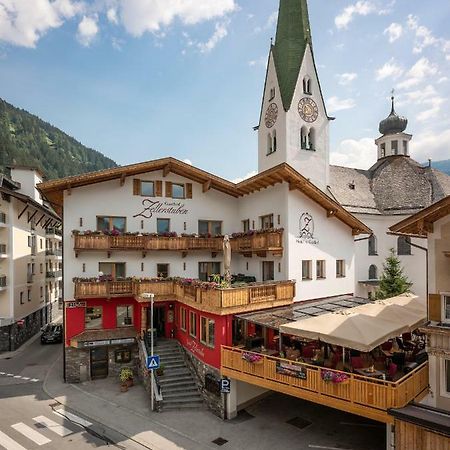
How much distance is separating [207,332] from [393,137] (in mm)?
36016

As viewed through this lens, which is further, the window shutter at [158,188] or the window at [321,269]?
the window shutter at [158,188]

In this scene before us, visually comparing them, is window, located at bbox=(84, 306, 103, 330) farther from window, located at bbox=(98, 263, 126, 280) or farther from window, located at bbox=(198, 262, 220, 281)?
window, located at bbox=(198, 262, 220, 281)

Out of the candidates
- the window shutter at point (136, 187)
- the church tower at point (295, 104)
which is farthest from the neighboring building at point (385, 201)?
the window shutter at point (136, 187)

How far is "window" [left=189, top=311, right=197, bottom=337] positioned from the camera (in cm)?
2074

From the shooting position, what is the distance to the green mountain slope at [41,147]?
115m

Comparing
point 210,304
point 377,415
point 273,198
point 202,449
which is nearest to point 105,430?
point 202,449

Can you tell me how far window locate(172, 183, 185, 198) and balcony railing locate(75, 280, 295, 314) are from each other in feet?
20.8

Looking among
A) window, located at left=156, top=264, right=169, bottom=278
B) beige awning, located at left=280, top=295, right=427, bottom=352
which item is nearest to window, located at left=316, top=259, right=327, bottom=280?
beige awning, located at left=280, top=295, right=427, bottom=352

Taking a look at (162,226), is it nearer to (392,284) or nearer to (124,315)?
(124,315)

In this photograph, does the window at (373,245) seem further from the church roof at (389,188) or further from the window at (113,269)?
the window at (113,269)

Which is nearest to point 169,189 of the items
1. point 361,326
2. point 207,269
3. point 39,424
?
point 207,269

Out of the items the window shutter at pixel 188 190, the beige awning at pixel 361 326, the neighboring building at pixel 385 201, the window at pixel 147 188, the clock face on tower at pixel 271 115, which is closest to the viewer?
the beige awning at pixel 361 326

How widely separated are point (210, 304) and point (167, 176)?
1068 centimetres

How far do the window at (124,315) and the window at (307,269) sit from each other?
440 inches
